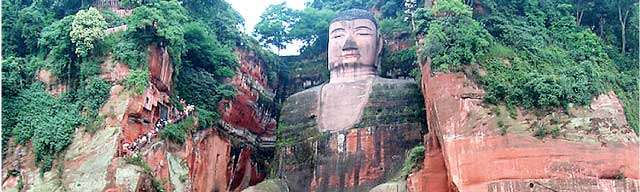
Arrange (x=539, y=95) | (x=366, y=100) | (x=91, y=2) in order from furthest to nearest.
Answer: (x=366, y=100) → (x=91, y=2) → (x=539, y=95)

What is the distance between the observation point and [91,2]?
925 inches

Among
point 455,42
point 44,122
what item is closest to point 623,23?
point 455,42

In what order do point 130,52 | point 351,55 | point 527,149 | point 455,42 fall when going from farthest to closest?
point 351,55
point 130,52
point 455,42
point 527,149

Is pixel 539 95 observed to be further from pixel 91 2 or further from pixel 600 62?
pixel 91 2

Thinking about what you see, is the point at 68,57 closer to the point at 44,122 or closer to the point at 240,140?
the point at 44,122

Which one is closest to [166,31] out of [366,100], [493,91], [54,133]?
[54,133]

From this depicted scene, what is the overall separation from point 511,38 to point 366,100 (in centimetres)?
566

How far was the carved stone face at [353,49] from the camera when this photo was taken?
85.6 feet

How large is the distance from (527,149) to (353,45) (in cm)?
951

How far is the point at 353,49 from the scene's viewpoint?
2609 centimetres

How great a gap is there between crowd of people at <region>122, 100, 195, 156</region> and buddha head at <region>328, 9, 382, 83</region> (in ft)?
17.6

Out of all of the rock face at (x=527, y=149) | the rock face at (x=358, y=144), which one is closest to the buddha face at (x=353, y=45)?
the rock face at (x=358, y=144)

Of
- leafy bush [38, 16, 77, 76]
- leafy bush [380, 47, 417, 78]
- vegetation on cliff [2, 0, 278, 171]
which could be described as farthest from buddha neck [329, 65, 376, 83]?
leafy bush [38, 16, 77, 76]

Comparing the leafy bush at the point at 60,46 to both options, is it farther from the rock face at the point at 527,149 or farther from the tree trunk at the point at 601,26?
the tree trunk at the point at 601,26
